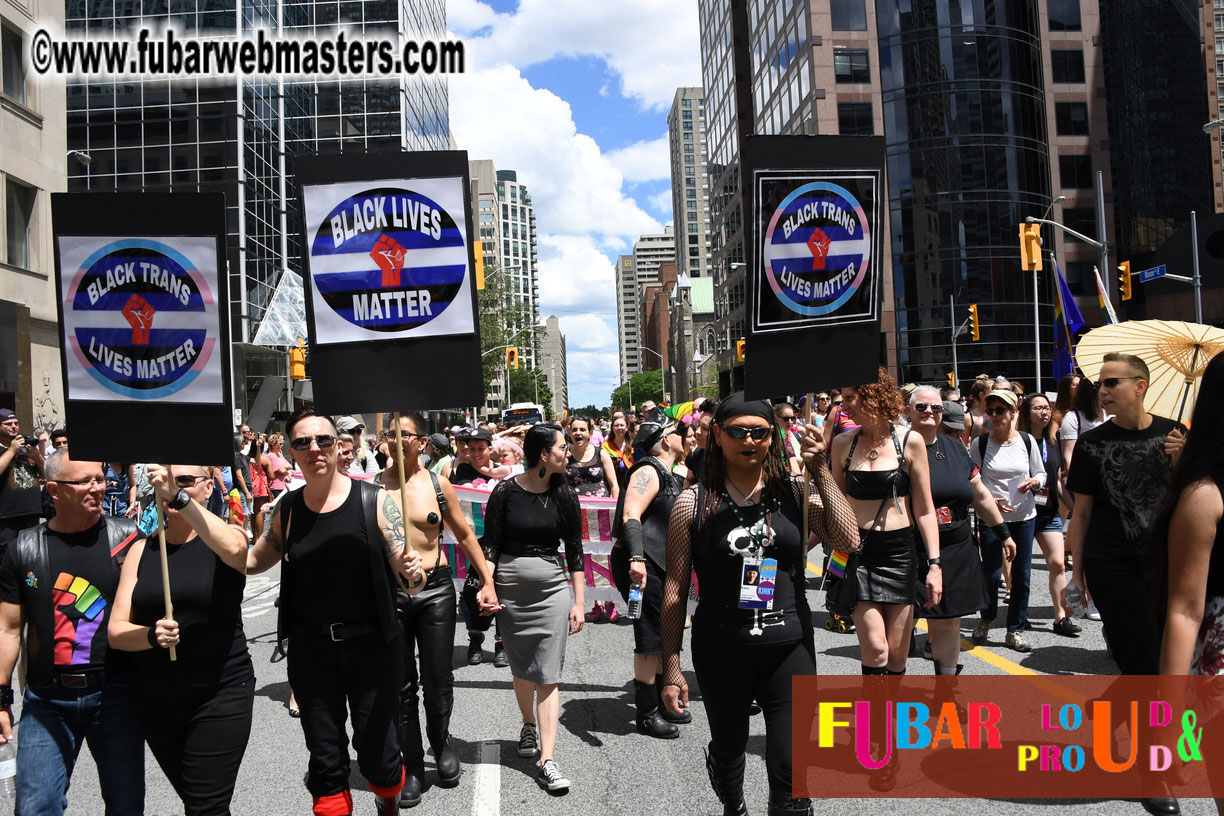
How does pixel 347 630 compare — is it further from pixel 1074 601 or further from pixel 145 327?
pixel 1074 601

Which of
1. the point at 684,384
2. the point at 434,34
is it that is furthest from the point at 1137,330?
the point at 684,384

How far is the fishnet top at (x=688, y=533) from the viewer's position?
387 centimetres

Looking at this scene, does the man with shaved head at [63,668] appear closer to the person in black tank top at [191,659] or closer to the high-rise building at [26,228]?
the person in black tank top at [191,659]

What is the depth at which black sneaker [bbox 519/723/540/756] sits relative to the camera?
5.61m

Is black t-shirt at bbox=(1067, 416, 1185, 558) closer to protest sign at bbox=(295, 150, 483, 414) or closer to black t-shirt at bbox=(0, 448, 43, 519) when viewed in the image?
protest sign at bbox=(295, 150, 483, 414)

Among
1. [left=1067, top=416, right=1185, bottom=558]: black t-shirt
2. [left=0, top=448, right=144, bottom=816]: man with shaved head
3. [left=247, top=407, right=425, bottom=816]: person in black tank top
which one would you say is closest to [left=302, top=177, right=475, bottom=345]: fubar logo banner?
[left=247, top=407, right=425, bottom=816]: person in black tank top

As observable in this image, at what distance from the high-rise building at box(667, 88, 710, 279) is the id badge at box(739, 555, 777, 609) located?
591 feet

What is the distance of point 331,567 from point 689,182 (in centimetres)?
19264

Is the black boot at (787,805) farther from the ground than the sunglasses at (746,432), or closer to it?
closer to it

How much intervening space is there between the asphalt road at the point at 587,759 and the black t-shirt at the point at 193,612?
1.53 metres

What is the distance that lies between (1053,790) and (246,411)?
1461 inches

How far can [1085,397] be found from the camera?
7781mm

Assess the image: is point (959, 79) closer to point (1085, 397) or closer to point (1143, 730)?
point (1085, 397)

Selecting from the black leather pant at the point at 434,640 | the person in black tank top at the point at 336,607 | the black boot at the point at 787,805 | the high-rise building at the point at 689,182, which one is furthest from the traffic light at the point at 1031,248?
the high-rise building at the point at 689,182
